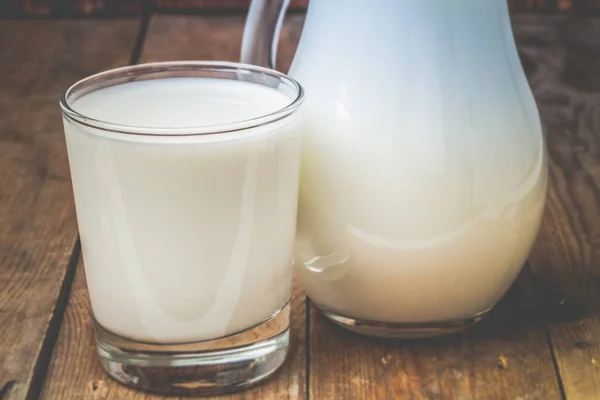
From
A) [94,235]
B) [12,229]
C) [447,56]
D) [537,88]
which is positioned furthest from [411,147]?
[537,88]

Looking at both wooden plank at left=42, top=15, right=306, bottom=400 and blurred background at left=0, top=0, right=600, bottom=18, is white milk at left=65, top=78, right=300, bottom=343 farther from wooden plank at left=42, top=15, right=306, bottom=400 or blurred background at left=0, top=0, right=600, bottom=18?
blurred background at left=0, top=0, right=600, bottom=18

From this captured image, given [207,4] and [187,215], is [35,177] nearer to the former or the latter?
[187,215]

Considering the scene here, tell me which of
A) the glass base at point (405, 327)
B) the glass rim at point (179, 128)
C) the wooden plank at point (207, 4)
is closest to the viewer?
the glass rim at point (179, 128)

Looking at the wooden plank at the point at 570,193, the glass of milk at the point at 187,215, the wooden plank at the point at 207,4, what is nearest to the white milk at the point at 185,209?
the glass of milk at the point at 187,215

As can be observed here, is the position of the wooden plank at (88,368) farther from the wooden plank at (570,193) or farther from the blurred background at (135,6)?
the blurred background at (135,6)

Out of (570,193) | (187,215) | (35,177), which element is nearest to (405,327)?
(187,215)

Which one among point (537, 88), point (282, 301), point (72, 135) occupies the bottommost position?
point (537, 88)

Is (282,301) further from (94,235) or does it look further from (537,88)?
(537,88)

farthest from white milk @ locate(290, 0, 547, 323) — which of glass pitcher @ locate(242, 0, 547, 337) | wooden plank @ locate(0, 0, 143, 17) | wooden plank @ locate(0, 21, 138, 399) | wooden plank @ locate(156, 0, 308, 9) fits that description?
wooden plank @ locate(0, 0, 143, 17)
